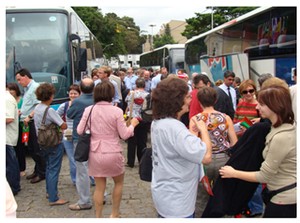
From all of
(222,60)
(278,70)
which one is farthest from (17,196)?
(222,60)

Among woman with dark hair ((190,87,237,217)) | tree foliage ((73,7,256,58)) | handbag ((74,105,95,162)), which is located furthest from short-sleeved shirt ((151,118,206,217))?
tree foliage ((73,7,256,58))

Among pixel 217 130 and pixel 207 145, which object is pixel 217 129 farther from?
pixel 207 145

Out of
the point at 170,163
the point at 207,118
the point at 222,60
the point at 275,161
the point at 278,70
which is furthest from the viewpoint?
the point at 222,60

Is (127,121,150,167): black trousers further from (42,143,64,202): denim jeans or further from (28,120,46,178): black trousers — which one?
(42,143,64,202): denim jeans

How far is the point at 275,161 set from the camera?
246 cm

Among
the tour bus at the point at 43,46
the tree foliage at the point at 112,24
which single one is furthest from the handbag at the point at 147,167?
the tree foliage at the point at 112,24

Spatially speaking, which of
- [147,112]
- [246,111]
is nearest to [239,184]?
[246,111]

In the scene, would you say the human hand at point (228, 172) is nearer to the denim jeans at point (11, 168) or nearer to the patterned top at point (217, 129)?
the patterned top at point (217, 129)

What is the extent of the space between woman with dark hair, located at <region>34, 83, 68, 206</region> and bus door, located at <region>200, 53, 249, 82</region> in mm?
6436

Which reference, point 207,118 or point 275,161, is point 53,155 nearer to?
point 207,118

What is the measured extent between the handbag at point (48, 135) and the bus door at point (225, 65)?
6501 millimetres

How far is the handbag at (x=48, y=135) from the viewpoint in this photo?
4.94 meters

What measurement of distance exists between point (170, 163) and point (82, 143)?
157 cm

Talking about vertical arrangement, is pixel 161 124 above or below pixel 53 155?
above
